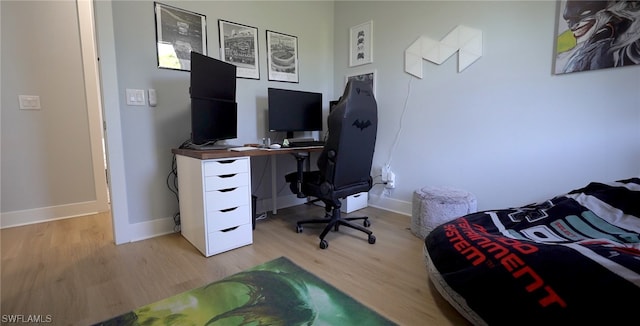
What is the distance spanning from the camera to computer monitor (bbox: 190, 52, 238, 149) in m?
1.99

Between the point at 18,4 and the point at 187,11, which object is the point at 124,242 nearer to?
the point at 187,11

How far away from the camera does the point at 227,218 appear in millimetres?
1965

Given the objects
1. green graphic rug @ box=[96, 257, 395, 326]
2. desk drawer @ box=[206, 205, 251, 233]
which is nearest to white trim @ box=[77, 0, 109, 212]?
desk drawer @ box=[206, 205, 251, 233]

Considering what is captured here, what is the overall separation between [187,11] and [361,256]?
235cm

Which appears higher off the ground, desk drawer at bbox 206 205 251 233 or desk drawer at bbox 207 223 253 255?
desk drawer at bbox 206 205 251 233

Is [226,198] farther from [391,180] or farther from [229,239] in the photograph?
[391,180]

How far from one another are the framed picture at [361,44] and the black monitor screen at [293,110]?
610 mm

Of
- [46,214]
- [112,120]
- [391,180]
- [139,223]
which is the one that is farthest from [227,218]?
[46,214]

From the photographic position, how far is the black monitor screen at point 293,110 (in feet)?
8.93

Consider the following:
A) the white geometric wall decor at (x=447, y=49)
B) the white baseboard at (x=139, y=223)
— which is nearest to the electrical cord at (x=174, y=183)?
the white baseboard at (x=139, y=223)

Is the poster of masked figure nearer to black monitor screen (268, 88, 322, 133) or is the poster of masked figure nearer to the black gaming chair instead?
the black gaming chair

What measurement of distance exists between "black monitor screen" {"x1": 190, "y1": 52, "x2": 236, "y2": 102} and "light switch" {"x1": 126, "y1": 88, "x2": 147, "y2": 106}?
0.51 m

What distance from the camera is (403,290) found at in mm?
1517

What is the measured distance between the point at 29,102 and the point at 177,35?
60.3 inches
